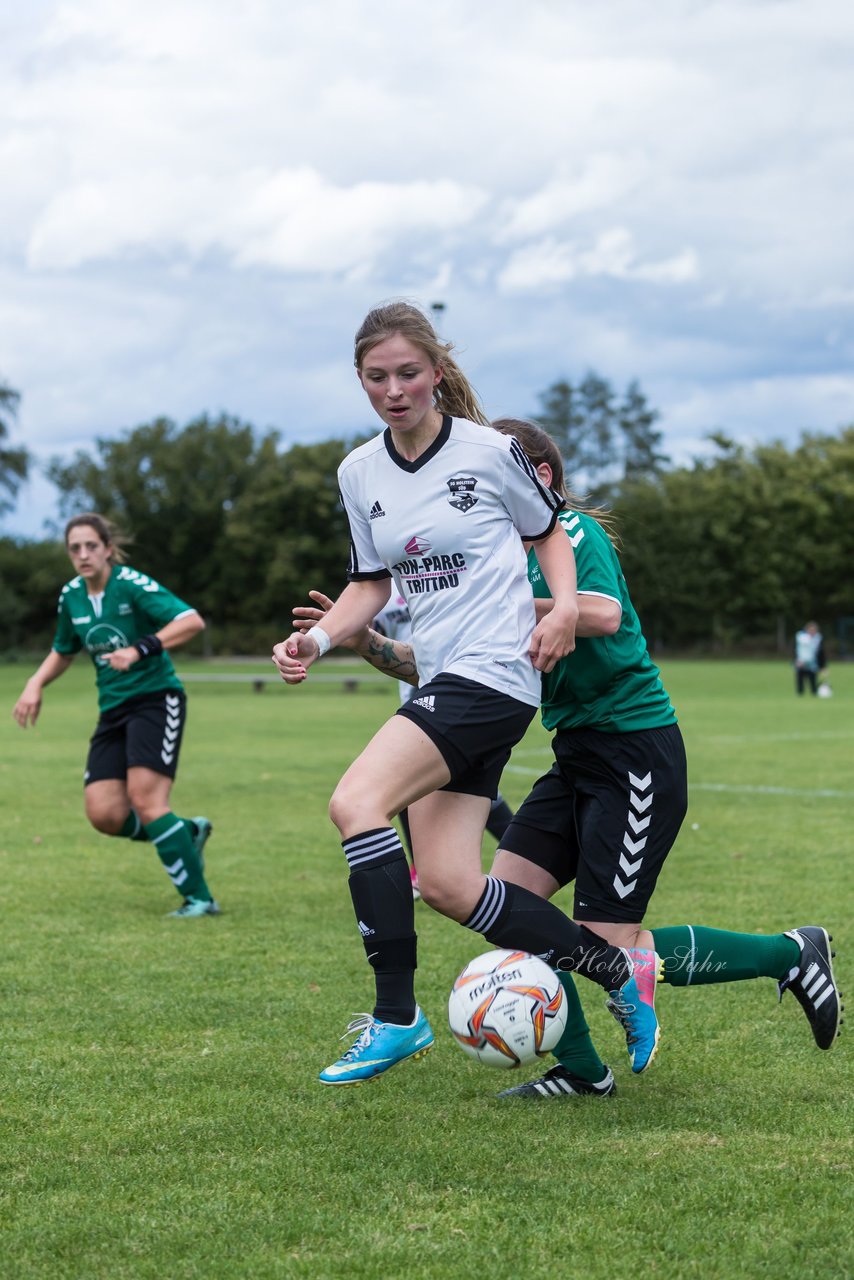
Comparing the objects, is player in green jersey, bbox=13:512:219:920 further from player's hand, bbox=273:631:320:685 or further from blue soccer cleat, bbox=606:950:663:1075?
blue soccer cleat, bbox=606:950:663:1075

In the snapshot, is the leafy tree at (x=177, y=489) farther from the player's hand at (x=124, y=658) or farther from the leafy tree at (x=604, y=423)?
the player's hand at (x=124, y=658)

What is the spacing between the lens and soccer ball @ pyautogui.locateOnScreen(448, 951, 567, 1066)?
153 inches

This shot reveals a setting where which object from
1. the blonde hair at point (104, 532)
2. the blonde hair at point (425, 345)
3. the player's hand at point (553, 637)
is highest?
the blonde hair at point (425, 345)

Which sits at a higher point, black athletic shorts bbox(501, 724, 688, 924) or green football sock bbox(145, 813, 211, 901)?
black athletic shorts bbox(501, 724, 688, 924)

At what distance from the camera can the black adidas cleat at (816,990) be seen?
4562mm

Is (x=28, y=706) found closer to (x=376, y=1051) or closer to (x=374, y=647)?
(x=374, y=647)

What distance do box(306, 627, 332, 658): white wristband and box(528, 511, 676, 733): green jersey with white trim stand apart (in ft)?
2.23

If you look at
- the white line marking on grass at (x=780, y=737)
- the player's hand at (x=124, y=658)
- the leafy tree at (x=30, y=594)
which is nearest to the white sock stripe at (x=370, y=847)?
the player's hand at (x=124, y=658)

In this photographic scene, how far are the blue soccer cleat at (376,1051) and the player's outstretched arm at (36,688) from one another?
14.5ft

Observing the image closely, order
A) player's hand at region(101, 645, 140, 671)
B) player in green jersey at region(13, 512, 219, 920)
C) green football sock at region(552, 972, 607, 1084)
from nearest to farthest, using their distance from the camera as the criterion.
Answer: green football sock at region(552, 972, 607, 1084) → player's hand at region(101, 645, 140, 671) → player in green jersey at region(13, 512, 219, 920)

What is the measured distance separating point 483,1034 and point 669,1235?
2.66ft

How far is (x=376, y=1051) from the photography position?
3.76 meters

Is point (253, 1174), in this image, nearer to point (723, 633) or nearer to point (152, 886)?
point (152, 886)

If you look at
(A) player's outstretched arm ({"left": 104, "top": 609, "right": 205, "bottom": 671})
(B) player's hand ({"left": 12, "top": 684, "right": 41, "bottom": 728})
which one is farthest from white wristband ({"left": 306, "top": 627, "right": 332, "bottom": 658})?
(B) player's hand ({"left": 12, "top": 684, "right": 41, "bottom": 728})
